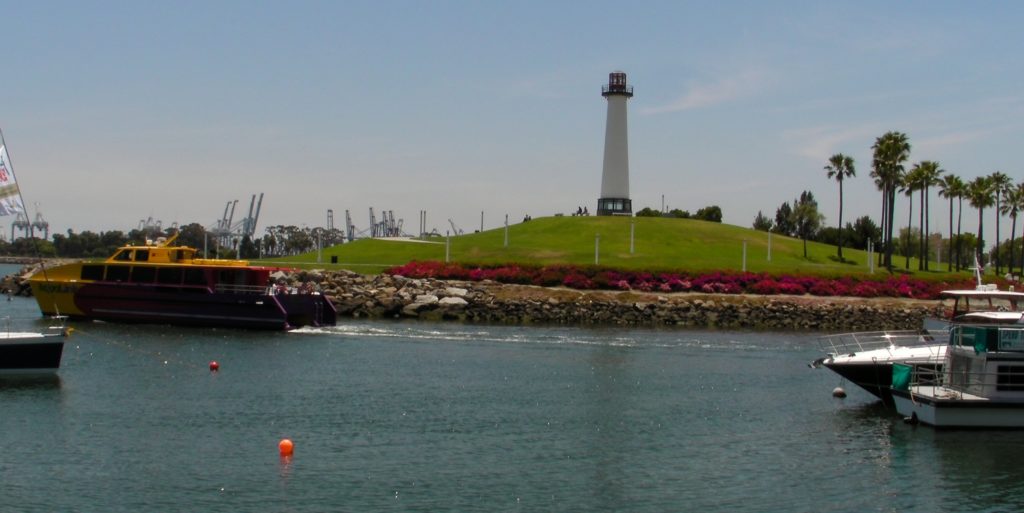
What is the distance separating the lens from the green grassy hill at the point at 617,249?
361ft

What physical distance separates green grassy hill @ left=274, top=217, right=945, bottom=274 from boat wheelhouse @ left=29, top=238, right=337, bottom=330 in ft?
102

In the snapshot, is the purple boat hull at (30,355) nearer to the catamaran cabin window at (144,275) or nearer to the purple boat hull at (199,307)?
the purple boat hull at (199,307)

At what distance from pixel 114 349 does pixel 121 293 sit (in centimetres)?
1482

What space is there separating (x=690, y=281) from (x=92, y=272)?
1779 inches

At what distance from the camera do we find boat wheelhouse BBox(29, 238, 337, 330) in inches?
2675

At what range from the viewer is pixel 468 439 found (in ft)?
114

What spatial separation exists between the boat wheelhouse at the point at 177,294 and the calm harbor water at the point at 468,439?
1217 centimetres

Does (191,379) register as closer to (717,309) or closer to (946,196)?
(717,309)

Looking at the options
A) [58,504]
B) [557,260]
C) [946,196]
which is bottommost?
[58,504]

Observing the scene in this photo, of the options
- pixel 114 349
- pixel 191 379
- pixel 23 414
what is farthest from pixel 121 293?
pixel 23 414

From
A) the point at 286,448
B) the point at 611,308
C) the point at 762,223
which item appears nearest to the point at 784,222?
the point at 762,223

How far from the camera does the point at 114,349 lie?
56.0 meters

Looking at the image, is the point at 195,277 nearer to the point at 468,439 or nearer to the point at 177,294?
the point at 177,294

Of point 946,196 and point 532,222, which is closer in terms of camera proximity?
point 946,196
